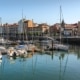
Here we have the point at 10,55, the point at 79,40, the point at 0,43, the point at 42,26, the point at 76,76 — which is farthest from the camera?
the point at 42,26

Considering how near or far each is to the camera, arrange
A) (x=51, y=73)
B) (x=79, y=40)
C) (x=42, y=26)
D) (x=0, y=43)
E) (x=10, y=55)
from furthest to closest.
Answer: (x=42, y=26) → (x=79, y=40) → (x=0, y=43) → (x=10, y=55) → (x=51, y=73)

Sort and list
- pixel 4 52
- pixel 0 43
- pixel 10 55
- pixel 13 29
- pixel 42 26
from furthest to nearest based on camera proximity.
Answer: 1. pixel 13 29
2. pixel 42 26
3. pixel 0 43
4. pixel 4 52
5. pixel 10 55

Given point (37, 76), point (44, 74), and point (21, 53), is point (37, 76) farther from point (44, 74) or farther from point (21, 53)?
point (21, 53)

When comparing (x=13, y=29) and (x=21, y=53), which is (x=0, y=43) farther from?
(x=13, y=29)

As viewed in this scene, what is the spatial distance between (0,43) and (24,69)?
25.7m

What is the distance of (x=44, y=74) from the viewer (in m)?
18.4

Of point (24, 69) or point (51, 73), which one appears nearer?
point (51, 73)

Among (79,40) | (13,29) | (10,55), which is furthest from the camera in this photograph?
(13,29)

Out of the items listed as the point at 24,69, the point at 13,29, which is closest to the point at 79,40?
the point at 24,69

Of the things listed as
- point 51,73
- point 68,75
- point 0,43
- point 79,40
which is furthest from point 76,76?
point 79,40

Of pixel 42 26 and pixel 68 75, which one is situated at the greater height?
pixel 42 26

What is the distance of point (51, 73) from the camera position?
61.7 ft

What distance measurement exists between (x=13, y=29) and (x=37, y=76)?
89.9 m

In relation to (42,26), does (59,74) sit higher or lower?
lower
